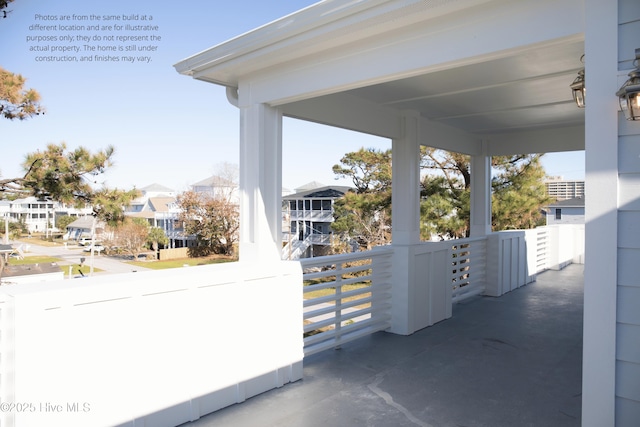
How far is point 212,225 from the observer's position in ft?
69.5

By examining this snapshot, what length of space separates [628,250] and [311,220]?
61.6 feet

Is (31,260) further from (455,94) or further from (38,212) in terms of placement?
(455,94)

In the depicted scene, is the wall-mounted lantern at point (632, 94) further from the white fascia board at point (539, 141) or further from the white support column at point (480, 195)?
the white support column at point (480, 195)

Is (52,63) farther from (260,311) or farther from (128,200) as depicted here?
(260,311)

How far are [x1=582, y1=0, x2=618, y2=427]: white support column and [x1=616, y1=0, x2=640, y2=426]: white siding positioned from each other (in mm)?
22

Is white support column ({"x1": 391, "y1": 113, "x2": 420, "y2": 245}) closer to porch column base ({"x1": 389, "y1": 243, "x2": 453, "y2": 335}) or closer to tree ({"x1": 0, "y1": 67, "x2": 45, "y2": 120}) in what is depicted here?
porch column base ({"x1": 389, "y1": 243, "x2": 453, "y2": 335})

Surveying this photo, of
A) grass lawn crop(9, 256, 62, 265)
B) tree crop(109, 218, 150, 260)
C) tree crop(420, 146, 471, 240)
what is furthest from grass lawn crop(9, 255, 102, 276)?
tree crop(420, 146, 471, 240)

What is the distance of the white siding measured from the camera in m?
1.92

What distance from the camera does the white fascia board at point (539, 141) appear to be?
6.64 meters

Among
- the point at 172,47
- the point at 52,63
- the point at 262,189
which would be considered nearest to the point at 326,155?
the point at 172,47

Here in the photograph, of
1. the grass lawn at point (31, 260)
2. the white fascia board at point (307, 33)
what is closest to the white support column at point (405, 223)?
the white fascia board at point (307, 33)

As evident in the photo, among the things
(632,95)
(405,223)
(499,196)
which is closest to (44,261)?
(405,223)

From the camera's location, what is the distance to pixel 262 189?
363cm

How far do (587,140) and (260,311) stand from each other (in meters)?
2.36
